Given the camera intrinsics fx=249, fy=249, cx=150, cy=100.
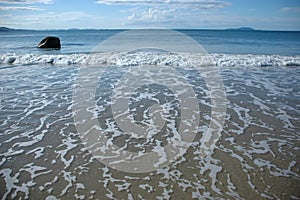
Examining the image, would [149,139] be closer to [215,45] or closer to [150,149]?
[150,149]

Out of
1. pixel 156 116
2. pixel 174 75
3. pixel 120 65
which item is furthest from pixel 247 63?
pixel 156 116

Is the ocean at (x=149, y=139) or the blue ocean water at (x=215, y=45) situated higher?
the blue ocean water at (x=215, y=45)

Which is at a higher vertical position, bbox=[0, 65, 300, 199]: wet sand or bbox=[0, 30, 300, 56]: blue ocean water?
bbox=[0, 30, 300, 56]: blue ocean water

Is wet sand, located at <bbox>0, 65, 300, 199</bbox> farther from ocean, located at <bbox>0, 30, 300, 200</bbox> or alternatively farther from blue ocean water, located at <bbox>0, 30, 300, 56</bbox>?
blue ocean water, located at <bbox>0, 30, 300, 56</bbox>

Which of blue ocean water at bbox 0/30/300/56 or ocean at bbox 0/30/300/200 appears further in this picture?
blue ocean water at bbox 0/30/300/56

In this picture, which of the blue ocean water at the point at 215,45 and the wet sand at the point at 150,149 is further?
the blue ocean water at the point at 215,45

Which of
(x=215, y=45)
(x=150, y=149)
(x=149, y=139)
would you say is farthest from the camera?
(x=215, y=45)

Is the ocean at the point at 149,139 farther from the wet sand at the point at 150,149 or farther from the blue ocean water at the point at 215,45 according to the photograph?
the blue ocean water at the point at 215,45

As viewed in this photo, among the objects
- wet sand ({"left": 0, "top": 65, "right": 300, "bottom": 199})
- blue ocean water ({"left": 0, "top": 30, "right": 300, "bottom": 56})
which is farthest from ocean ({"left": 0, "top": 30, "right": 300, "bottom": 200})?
blue ocean water ({"left": 0, "top": 30, "right": 300, "bottom": 56})

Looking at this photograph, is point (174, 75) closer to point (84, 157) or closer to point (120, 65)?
point (120, 65)

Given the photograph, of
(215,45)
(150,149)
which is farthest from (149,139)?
(215,45)

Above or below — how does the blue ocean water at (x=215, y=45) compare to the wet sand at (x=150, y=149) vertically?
above

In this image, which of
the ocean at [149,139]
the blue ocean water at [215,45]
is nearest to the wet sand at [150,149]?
the ocean at [149,139]

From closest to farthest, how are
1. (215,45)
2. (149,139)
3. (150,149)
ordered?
(150,149) → (149,139) → (215,45)
